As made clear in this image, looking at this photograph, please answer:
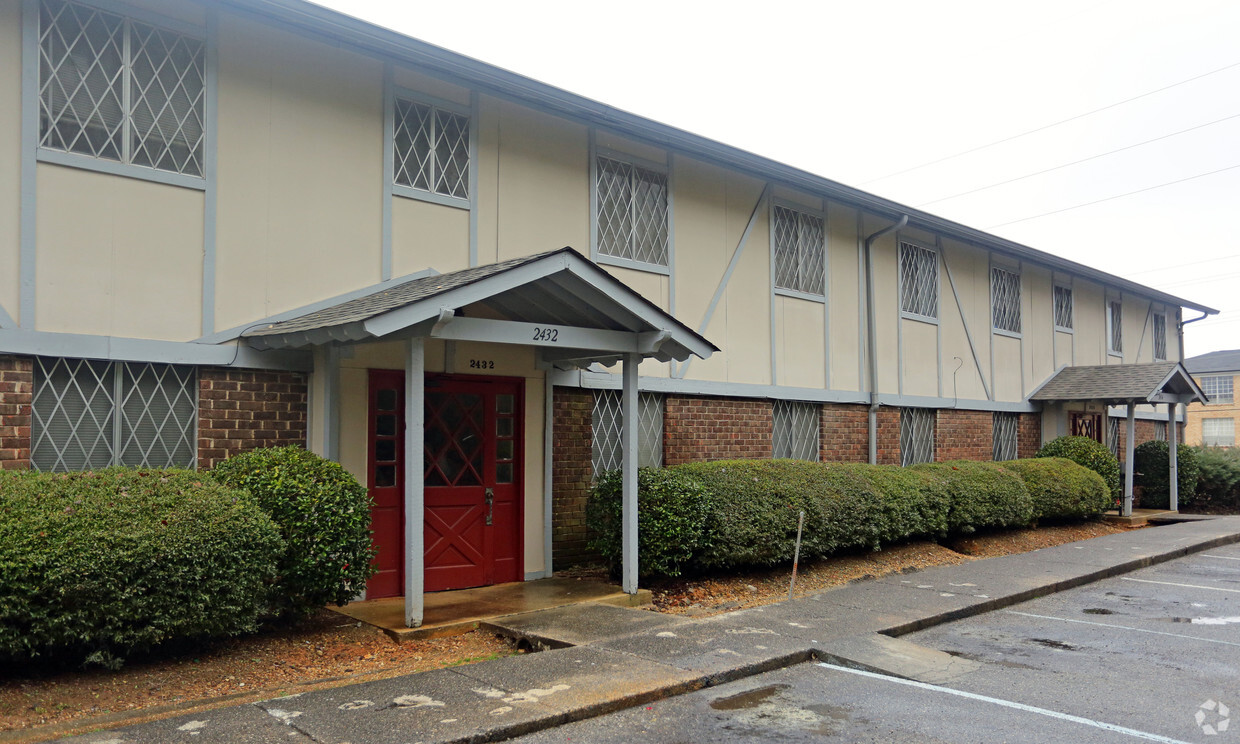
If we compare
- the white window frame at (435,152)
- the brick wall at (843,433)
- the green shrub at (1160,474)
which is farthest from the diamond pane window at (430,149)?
the green shrub at (1160,474)

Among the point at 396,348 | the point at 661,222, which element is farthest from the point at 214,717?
the point at 661,222

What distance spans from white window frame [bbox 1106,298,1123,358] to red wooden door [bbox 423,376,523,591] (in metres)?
18.6

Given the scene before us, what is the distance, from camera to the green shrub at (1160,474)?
67.9ft

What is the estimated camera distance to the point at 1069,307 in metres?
21.2

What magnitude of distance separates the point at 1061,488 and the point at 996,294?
432cm

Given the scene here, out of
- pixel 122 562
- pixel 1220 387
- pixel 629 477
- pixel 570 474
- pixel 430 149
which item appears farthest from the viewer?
pixel 1220 387

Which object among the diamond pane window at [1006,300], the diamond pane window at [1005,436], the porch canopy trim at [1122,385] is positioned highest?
the diamond pane window at [1006,300]

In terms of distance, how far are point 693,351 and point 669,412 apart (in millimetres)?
2442

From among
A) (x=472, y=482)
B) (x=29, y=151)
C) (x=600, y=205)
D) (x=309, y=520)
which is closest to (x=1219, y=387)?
(x=600, y=205)

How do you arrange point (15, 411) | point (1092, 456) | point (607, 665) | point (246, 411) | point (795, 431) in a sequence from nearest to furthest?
point (607, 665), point (15, 411), point (246, 411), point (795, 431), point (1092, 456)

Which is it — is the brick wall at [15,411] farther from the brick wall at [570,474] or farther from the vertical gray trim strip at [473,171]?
the brick wall at [570,474]

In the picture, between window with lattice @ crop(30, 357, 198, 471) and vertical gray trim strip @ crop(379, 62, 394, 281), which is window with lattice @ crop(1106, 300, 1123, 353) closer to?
vertical gray trim strip @ crop(379, 62, 394, 281)

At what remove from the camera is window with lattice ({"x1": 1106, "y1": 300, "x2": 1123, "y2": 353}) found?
22.9 m

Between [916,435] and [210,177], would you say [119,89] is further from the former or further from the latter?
[916,435]
